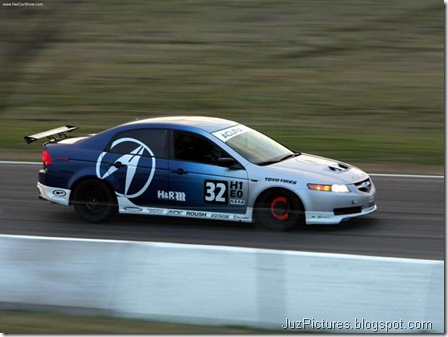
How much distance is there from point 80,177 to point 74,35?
1662 cm

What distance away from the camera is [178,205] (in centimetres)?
1014

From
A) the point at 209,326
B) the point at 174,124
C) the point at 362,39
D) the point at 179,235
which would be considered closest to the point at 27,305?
the point at 209,326

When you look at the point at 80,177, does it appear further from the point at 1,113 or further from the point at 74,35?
the point at 74,35

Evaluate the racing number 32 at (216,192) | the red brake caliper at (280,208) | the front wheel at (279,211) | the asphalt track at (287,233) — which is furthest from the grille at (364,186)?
the racing number 32 at (216,192)

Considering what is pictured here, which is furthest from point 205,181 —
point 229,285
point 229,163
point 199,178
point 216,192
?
point 229,285

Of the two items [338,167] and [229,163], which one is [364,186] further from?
[229,163]

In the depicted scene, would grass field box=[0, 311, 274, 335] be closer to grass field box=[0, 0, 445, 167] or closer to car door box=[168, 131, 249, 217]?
car door box=[168, 131, 249, 217]

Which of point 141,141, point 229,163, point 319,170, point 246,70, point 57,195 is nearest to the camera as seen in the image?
A: point 229,163

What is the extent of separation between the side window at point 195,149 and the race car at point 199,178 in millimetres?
13

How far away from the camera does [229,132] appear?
10594 millimetres

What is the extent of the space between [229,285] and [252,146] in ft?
13.0

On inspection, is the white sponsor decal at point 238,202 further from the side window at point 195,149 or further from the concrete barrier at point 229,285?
the concrete barrier at point 229,285

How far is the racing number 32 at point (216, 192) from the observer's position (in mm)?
9977

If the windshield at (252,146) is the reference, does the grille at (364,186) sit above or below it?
below
